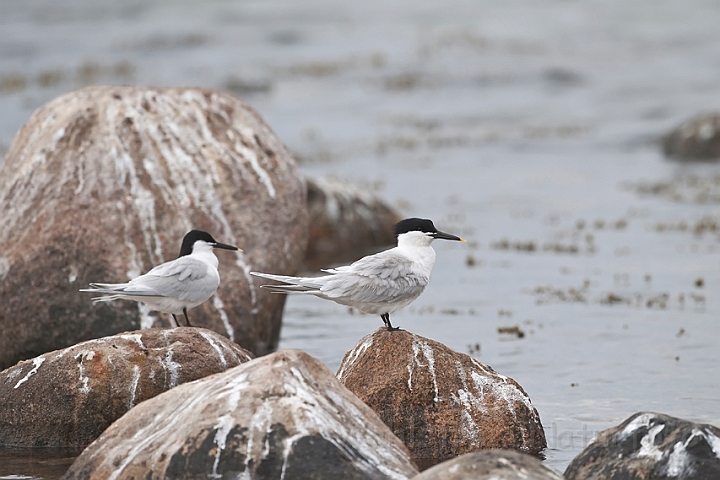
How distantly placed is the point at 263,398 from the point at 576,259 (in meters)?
9.57

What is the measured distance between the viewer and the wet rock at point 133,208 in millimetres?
9844

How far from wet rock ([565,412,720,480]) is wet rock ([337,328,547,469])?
1153mm

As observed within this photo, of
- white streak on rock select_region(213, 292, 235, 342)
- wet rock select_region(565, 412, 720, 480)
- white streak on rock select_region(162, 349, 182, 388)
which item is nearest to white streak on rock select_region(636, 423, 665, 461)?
wet rock select_region(565, 412, 720, 480)

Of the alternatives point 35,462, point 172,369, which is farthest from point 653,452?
point 35,462

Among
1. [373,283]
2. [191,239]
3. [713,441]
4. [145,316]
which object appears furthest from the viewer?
[145,316]

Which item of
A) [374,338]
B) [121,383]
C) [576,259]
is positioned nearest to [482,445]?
[374,338]

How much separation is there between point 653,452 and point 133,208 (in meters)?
5.79

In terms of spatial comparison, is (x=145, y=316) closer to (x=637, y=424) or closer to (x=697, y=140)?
(x=637, y=424)

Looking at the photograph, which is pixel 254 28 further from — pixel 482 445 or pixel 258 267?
pixel 482 445

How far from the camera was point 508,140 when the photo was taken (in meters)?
27.1

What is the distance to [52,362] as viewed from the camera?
7.90 meters

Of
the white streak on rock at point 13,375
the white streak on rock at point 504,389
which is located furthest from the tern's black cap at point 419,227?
the white streak on rock at point 13,375

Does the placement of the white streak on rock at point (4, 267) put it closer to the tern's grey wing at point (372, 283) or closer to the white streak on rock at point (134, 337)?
the white streak on rock at point (134, 337)

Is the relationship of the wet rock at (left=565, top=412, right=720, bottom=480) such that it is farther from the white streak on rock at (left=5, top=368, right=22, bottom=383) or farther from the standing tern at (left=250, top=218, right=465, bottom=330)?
the white streak on rock at (left=5, top=368, right=22, bottom=383)
